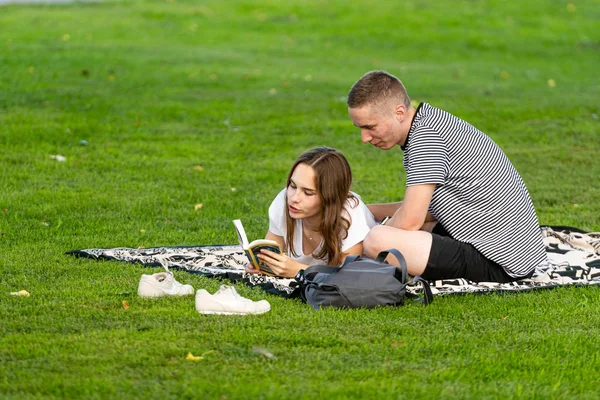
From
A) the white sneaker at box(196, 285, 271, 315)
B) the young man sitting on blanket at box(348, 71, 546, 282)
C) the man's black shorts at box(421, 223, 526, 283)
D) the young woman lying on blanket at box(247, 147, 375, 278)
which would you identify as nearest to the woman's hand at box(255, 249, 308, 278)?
the young woman lying on blanket at box(247, 147, 375, 278)

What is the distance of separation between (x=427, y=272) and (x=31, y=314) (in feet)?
8.11

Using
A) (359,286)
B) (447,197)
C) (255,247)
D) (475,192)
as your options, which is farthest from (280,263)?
(475,192)

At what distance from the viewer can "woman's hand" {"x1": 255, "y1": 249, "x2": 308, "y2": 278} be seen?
18.8 feet

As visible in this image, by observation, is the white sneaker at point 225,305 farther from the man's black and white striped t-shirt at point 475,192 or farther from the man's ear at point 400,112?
the man's ear at point 400,112

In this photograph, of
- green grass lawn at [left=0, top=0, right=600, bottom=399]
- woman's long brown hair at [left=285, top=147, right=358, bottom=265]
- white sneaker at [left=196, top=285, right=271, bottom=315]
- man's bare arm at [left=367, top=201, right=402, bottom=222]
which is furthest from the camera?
man's bare arm at [left=367, top=201, right=402, bottom=222]

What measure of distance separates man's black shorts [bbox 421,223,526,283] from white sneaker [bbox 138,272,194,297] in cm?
161

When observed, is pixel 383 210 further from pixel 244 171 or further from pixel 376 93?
pixel 244 171

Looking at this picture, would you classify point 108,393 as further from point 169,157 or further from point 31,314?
point 169,157

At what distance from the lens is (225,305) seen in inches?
199

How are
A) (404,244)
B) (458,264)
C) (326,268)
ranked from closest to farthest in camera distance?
(326,268) < (404,244) < (458,264)

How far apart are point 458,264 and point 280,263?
1.16 meters

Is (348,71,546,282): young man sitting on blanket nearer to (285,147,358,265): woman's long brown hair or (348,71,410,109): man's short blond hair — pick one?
(348,71,410,109): man's short blond hair

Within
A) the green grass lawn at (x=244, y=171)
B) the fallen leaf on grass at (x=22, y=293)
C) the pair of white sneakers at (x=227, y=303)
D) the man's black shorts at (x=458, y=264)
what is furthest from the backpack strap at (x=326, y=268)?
the fallen leaf on grass at (x=22, y=293)

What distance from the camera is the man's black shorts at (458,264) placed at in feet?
19.2
